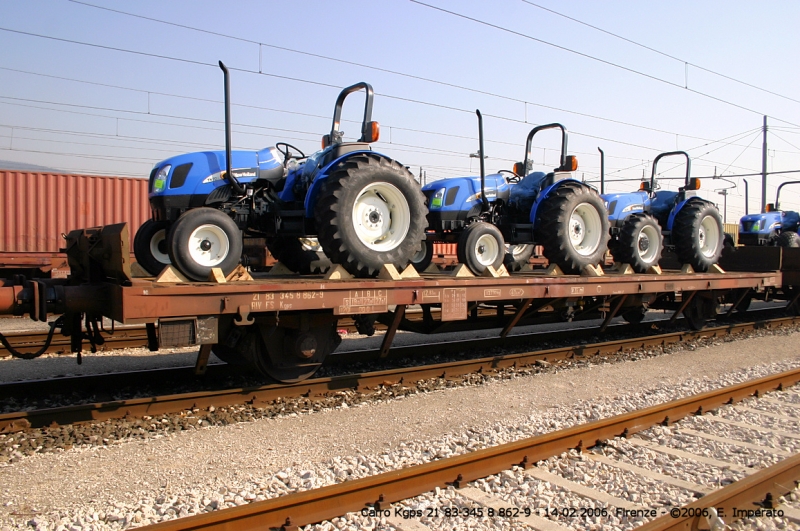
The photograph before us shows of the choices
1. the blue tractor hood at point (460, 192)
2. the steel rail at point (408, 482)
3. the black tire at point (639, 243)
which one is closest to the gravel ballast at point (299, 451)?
the steel rail at point (408, 482)

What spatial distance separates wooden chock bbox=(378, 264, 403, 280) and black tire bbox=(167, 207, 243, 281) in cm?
137

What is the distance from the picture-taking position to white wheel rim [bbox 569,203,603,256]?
8.37 m

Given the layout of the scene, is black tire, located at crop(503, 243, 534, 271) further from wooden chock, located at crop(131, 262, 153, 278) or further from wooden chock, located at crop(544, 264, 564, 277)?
wooden chock, located at crop(131, 262, 153, 278)

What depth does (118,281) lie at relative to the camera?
4.88 meters

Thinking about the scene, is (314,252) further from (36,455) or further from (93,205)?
(93,205)

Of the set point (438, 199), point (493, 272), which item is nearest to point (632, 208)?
point (438, 199)

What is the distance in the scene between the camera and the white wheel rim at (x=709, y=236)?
1056cm

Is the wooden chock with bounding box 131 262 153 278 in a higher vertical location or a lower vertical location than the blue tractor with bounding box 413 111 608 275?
A: lower

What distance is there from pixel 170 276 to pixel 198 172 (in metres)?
1.68

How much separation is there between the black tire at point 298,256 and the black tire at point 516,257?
3.98 m

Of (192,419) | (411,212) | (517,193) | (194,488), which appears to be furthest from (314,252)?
(194,488)

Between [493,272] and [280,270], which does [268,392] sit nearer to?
[280,270]

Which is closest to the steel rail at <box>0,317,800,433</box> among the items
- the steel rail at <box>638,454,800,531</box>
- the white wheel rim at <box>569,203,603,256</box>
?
the white wheel rim at <box>569,203,603,256</box>

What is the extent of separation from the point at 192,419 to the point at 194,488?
1532 mm
